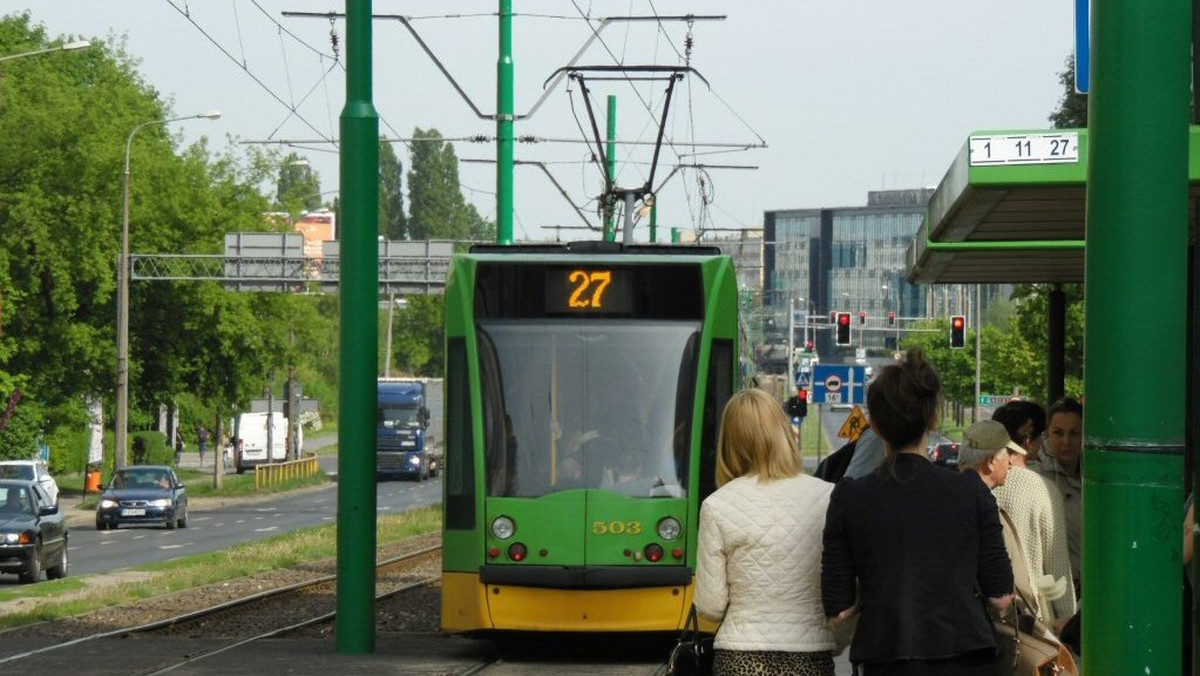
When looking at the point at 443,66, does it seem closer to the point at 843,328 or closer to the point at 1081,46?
the point at 1081,46

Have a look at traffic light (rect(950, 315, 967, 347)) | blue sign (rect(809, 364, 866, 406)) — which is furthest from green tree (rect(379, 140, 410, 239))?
blue sign (rect(809, 364, 866, 406))

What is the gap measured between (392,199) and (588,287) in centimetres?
13050

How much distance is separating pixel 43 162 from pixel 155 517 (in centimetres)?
1352

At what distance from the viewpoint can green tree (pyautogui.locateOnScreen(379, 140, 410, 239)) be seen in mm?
141000

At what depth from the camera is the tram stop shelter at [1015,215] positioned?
8.73 meters

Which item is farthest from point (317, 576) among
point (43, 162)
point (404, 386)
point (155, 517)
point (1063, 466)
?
point (404, 386)

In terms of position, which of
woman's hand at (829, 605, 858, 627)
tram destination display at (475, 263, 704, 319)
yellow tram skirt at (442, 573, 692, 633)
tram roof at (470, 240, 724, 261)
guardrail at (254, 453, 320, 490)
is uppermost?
tram roof at (470, 240, 724, 261)

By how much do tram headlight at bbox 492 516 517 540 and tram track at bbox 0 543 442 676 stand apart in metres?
2.03

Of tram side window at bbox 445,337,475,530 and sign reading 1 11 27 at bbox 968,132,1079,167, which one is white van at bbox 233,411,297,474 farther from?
sign reading 1 11 27 at bbox 968,132,1079,167

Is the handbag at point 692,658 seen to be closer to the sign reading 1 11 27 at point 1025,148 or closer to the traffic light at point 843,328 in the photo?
the sign reading 1 11 27 at point 1025,148

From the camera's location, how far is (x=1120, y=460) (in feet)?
14.8

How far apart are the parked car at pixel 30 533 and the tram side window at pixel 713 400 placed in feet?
51.0

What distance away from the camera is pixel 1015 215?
421 inches

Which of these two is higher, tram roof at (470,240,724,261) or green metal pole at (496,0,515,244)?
green metal pole at (496,0,515,244)
